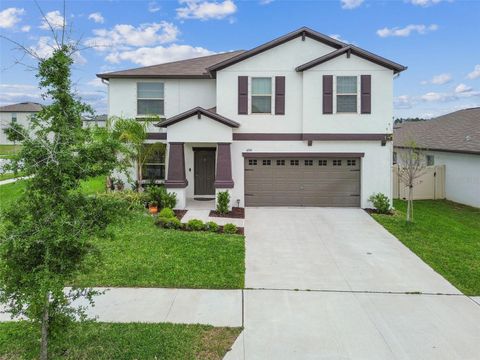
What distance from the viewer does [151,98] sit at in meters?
16.2

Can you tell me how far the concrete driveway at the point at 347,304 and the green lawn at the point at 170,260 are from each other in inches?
19.7

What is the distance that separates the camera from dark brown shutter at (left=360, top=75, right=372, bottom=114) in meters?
14.5

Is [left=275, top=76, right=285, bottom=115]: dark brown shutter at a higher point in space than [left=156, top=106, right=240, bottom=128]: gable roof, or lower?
higher

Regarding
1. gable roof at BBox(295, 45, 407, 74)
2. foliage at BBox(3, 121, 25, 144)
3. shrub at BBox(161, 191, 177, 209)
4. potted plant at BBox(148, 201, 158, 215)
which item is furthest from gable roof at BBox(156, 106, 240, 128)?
foliage at BBox(3, 121, 25, 144)

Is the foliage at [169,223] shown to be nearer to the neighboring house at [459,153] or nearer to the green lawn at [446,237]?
the green lawn at [446,237]

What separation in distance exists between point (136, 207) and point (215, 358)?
225 cm

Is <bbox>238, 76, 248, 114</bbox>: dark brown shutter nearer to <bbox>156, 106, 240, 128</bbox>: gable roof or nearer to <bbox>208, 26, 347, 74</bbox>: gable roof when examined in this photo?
<bbox>208, 26, 347, 74</bbox>: gable roof

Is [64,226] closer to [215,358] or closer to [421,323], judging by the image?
[215,358]

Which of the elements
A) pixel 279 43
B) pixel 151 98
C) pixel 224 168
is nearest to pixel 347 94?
pixel 279 43

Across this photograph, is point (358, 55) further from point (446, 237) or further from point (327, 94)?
point (446, 237)

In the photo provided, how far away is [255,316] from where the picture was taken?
20.0ft

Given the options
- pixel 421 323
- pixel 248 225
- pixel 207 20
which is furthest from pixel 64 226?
pixel 207 20

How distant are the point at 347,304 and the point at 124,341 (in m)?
3.84

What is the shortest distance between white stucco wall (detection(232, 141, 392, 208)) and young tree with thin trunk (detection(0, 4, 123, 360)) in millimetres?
10729
